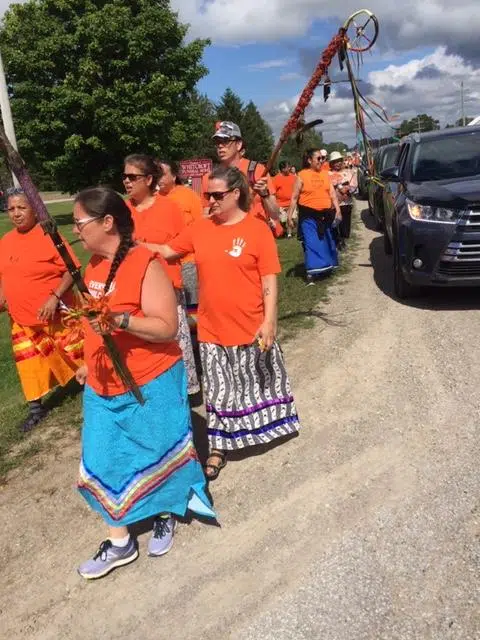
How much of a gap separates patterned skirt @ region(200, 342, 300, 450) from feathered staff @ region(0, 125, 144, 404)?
3.20ft

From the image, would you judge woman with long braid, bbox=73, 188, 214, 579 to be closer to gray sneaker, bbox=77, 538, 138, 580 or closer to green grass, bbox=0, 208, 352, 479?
gray sneaker, bbox=77, 538, 138, 580

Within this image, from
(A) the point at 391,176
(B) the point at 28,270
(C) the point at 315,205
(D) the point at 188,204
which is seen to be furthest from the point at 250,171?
(C) the point at 315,205

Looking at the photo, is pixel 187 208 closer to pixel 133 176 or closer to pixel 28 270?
pixel 133 176

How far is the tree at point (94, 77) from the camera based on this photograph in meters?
25.9

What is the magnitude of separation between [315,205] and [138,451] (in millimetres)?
6037

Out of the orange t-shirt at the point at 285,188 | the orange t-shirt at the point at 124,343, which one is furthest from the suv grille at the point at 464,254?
the orange t-shirt at the point at 285,188

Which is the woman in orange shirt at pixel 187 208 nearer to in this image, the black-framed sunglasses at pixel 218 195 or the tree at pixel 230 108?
the black-framed sunglasses at pixel 218 195

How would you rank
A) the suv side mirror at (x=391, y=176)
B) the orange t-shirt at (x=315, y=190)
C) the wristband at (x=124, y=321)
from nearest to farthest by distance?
the wristband at (x=124, y=321), the suv side mirror at (x=391, y=176), the orange t-shirt at (x=315, y=190)

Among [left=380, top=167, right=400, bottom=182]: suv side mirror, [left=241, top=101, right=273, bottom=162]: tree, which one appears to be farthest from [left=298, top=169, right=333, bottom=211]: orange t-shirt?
[left=241, top=101, right=273, bottom=162]: tree

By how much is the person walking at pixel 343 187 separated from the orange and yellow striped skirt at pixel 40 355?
7.56m

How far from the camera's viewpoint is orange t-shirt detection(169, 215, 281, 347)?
11.3ft

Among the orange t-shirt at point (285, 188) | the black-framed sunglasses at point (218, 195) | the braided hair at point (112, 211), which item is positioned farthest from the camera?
the orange t-shirt at point (285, 188)

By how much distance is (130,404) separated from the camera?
111 inches

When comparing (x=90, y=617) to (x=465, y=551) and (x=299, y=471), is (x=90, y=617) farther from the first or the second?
(x=465, y=551)
